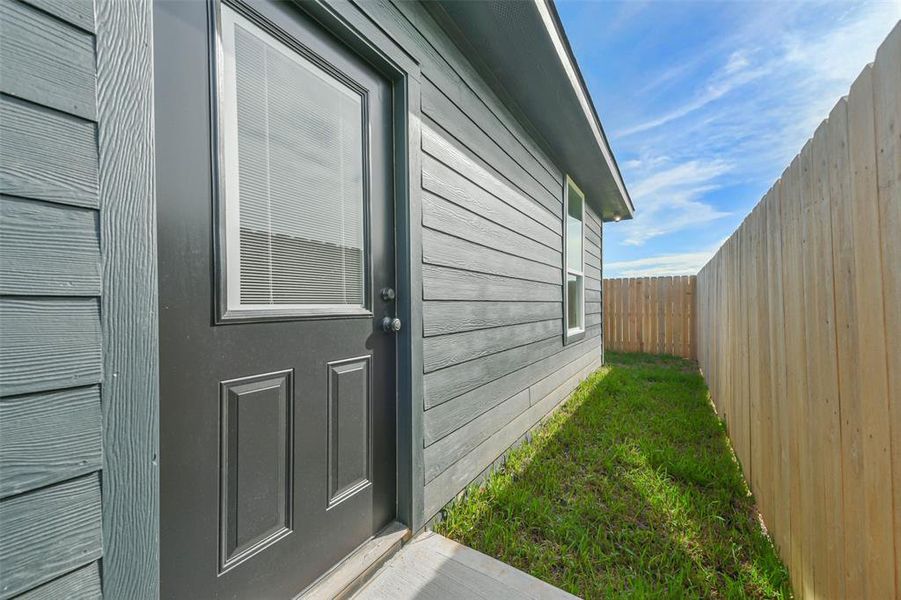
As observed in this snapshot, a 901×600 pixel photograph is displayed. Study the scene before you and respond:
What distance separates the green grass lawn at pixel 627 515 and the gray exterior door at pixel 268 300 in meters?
0.68

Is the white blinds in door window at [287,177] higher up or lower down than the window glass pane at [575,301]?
higher up

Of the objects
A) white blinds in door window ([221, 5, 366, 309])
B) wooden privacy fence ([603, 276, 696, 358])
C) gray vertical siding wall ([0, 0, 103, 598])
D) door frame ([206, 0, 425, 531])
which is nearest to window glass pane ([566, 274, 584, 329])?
door frame ([206, 0, 425, 531])

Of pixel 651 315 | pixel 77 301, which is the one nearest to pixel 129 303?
pixel 77 301

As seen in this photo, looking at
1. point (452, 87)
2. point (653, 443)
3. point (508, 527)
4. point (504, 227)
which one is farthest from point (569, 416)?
point (452, 87)

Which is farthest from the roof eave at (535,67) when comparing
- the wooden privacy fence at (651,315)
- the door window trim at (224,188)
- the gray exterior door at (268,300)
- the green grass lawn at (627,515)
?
the wooden privacy fence at (651,315)

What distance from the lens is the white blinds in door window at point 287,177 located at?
3.34ft

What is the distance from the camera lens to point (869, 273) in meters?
0.79

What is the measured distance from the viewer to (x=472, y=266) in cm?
199

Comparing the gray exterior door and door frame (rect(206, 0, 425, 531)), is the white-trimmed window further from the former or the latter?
the gray exterior door

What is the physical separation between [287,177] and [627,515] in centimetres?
A: 224

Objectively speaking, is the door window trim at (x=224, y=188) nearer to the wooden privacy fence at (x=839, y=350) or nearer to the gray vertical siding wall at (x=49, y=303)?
the gray vertical siding wall at (x=49, y=303)

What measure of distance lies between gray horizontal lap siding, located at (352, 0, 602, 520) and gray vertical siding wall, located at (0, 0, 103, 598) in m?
1.07

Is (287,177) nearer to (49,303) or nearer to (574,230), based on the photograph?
(49,303)

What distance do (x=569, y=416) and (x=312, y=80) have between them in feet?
10.6
